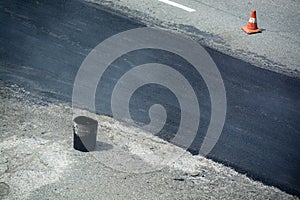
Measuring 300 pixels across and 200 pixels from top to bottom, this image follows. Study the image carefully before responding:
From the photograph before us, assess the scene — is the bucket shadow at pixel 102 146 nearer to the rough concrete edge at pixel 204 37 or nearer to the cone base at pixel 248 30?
the rough concrete edge at pixel 204 37

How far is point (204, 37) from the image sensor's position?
9.47 m

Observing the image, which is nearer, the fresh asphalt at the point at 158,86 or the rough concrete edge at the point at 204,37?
the fresh asphalt at the point at 158,86

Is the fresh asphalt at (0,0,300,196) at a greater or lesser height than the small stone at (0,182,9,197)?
greater

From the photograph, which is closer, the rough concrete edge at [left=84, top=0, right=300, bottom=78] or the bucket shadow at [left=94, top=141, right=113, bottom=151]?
the bucket shadow at [left=94, top=141, right=113, bottom=151]

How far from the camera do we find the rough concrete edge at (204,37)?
877 cm

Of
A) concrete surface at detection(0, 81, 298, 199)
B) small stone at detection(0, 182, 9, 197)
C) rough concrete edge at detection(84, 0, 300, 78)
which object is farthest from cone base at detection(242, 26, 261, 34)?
small stone at detection(0, 182, 9, 197)

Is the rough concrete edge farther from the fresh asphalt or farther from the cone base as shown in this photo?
the cone base

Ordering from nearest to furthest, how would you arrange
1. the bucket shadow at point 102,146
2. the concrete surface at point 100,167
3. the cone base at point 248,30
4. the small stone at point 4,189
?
the small stone at point 4,189
the concrete surface at point 100,167
the bucket shadow at point 102,146
the cone base at point 248,30

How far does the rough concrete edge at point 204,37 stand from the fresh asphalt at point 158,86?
0.23 meters

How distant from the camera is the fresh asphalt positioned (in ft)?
20.4

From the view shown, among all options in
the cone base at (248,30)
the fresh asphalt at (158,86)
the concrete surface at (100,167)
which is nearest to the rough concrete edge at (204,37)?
the fresh asphalt at (158,86)

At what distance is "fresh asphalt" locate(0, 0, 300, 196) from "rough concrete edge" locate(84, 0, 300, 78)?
0.23m

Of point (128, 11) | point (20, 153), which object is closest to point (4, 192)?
point (20, 153)

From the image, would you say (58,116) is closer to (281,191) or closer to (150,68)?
(150,68)
